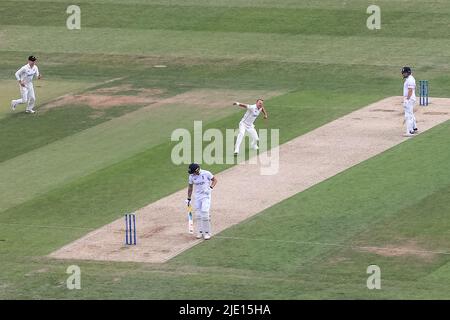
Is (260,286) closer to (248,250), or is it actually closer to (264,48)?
(248,250)

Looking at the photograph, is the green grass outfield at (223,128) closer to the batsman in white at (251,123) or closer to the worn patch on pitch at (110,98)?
the worn patch on pitch at (110,98)

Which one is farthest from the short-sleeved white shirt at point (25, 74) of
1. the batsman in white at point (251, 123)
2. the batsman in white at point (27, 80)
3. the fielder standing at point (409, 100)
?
the fielder standing at point (409, 100)

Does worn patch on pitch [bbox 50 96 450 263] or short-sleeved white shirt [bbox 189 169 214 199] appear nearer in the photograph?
worn patch on pitch [bbox 50 96 450 263]

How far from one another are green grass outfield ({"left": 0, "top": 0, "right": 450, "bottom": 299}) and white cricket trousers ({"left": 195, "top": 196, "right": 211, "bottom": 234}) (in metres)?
0.55

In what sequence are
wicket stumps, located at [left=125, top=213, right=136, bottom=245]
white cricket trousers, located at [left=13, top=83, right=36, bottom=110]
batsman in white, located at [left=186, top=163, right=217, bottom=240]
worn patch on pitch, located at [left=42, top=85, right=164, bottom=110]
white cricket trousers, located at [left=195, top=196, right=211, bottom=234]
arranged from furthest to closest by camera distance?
worn patch on pitch, located at [left=42, top=85, right=164, bottom=110]
white cricket trousers, located at [left=13, top=83, right=36, bottom=110]
batsman in white, located at [left=186, top=163, right=217, bottom=240]
white cricket trousers, located at [left=195, top=196, right=211, bottom=234]
wicket stumps, located at [left=125, top=213, right=136, bottom=245]

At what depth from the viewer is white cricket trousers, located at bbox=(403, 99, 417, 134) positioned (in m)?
46.2

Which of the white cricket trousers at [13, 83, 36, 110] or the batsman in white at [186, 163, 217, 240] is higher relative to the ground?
the white cricket trousers at [13, 83, 36, 110]

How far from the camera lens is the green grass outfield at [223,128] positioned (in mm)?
34062

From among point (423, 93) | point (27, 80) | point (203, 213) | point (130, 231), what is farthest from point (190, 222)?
point (423, 93)

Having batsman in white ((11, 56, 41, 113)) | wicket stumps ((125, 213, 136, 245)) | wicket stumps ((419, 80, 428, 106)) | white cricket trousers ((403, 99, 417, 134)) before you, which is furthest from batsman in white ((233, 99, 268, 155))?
batsman in white ((11, 56, 41, 113))

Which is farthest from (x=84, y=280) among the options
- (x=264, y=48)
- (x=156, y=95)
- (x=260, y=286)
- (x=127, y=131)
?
(x=264, y=48)

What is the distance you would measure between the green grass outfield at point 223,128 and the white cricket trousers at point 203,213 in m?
0.55

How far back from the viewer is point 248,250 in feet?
118

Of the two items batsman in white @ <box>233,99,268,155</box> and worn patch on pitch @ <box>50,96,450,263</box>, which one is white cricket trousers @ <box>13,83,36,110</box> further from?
worn patch on pitch @ <box>50,96,450,263</box>
